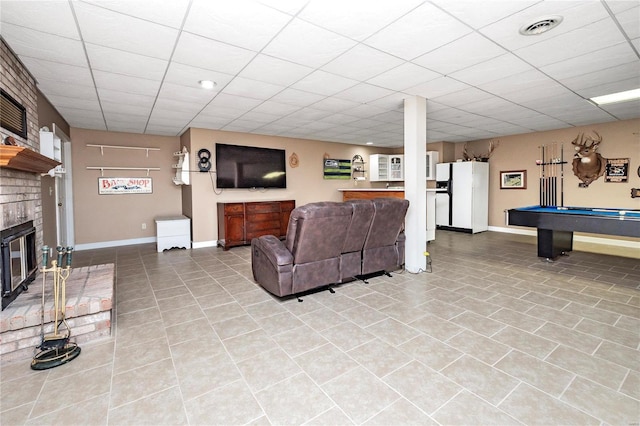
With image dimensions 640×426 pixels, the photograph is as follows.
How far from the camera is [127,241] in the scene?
22.0 feet

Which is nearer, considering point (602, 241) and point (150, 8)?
point (150, 8)

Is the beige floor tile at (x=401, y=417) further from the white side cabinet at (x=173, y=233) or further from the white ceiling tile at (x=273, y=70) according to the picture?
the white side cabinet at (x=173, y=233)

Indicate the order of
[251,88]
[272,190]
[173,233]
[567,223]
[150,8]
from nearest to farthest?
[150,8]
[251,88]
[567,223]
[173,233]
[272,190]

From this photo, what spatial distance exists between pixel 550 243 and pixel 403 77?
3.68m

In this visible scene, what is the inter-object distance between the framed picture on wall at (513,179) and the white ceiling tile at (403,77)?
17.8 ft

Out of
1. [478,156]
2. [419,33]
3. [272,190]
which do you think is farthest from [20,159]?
[478,156]

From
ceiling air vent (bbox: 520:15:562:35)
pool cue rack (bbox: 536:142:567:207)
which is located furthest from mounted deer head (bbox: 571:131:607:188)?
ceiling air vent (bbox: 520:15:562:35)

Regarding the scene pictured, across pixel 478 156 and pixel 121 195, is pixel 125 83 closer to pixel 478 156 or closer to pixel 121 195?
pixel 121 195

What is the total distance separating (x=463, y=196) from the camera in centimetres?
789

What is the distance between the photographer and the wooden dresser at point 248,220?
6.12 m

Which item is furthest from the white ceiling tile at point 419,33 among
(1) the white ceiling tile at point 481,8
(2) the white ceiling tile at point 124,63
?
(2) the white ceiling tile at point 124,63

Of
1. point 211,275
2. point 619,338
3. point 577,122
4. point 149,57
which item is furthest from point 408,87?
point 577,122

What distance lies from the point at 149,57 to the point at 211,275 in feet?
9.25

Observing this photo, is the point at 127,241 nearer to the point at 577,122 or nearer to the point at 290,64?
the point at 290,64
